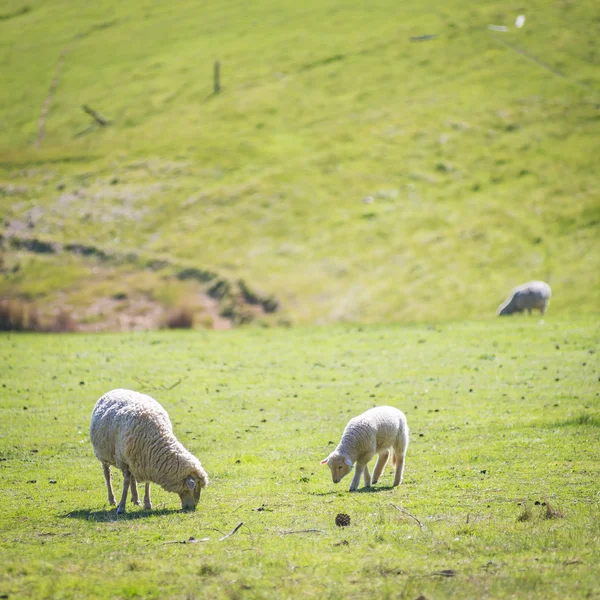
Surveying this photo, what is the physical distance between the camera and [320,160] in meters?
69.7

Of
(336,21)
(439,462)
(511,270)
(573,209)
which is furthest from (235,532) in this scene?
(336,21)

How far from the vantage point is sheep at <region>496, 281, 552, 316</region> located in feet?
139

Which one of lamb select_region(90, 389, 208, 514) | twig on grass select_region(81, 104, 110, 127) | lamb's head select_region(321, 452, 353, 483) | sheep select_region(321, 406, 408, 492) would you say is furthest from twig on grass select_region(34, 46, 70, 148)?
lamb's head select_region(321, 452, 353, 483)

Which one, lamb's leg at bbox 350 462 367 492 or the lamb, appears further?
lamb's leg at bbox 350 462 367 492

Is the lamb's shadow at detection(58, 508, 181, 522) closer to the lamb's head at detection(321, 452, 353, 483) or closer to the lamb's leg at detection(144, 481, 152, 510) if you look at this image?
the lamb's leg at detection(144, 481, 152, 510)

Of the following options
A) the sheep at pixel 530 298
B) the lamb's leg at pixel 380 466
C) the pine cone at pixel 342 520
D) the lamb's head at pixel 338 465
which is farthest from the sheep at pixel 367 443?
the sheep at pixel 530 298

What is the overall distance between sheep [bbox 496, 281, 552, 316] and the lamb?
3132 cm

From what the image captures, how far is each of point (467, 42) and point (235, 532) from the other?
79337 mm

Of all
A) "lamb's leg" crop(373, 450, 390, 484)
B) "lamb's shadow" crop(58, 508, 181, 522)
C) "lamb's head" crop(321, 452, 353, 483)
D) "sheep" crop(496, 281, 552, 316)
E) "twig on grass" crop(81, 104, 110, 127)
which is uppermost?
"lamb's shadow" crop(58, 508, 181, 522)

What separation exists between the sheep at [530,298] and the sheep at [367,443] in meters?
28.2

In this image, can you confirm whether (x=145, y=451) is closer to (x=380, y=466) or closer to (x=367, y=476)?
(x=367, y=476)

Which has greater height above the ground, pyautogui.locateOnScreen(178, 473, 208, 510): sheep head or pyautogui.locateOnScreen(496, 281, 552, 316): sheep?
pyautogui.locateOnScreen(178, 473, 208, 510): sheep head

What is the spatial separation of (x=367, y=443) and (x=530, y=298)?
Answer: 29294 millimetres

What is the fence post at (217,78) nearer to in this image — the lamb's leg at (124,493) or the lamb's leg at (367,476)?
the lamb's leg at (367,476)
